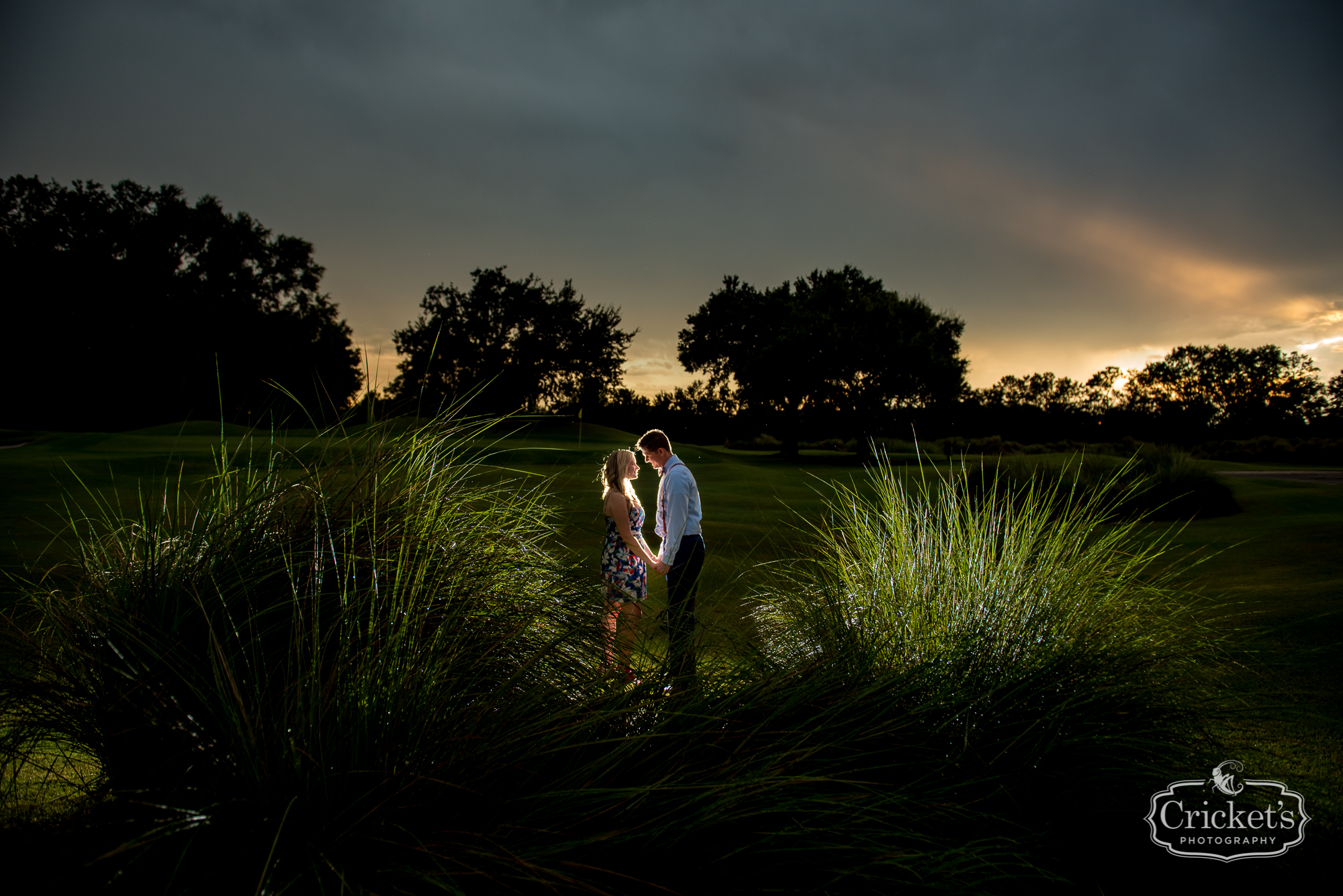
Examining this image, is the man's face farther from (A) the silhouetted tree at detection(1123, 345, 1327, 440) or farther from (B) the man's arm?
(A) the silhouetted tree at detection(1123, 345, 1327, 440)

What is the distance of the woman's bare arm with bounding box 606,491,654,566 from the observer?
5363mm

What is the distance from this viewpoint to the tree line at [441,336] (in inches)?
1328

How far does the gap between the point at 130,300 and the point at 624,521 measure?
1975 inches

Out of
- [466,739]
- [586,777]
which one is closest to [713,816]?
[586,777]

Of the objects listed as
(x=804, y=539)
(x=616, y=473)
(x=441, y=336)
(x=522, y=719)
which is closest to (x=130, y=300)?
(x=441, y=336)

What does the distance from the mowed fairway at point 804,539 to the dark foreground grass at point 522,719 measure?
A: 0.65 feet

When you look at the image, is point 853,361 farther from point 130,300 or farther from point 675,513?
point 130,300

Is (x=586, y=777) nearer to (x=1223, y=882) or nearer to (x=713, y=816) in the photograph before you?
(x=713, y=816)

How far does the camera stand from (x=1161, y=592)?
155 inches

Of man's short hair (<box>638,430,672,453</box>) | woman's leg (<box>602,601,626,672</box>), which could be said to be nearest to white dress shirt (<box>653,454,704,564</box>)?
man's short hair (<box>638,430,672,453</box>)

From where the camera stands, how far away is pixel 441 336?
42.3 m

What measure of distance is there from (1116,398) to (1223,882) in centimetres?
9478

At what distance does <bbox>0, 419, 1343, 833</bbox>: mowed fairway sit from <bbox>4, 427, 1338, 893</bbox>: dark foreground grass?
199mm

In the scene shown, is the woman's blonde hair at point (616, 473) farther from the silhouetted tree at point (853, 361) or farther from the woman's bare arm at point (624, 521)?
the silhouetted tree at point (853, 361)
